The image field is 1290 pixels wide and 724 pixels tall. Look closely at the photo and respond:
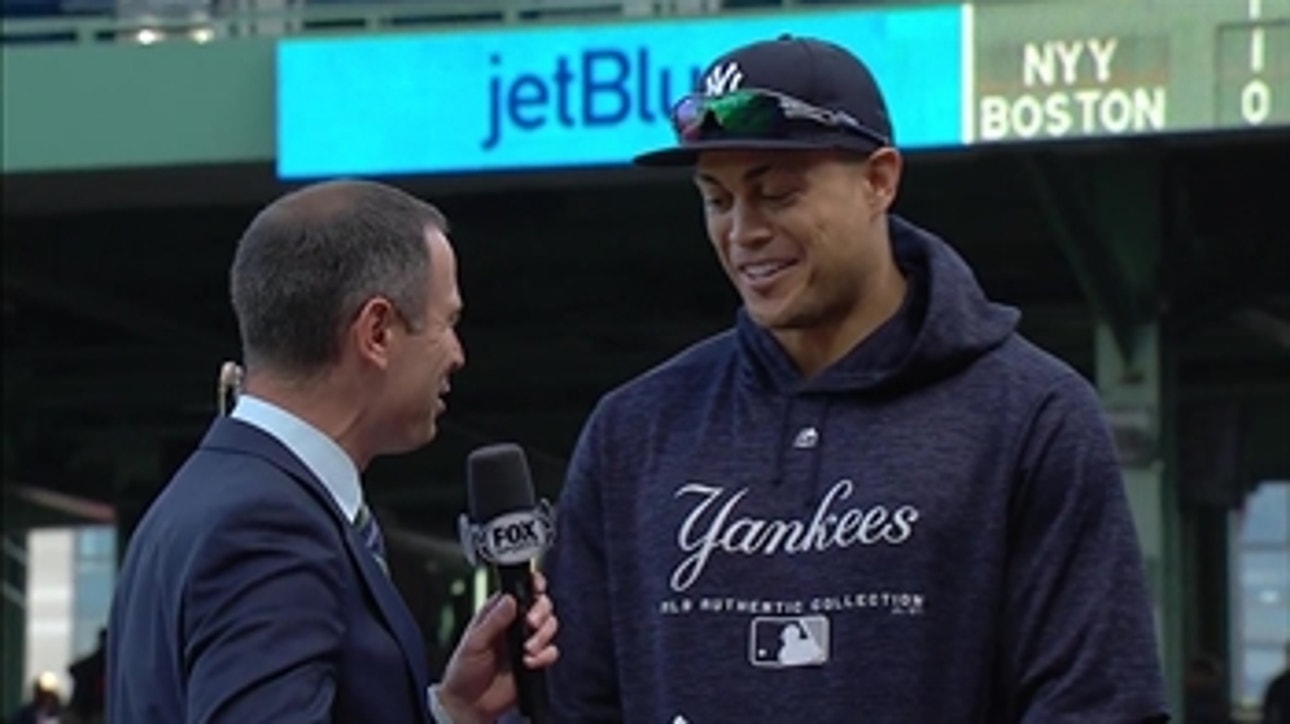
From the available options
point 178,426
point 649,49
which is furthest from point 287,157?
point 178,426

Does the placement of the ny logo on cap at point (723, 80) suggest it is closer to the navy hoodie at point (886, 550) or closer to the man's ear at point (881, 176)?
the man's ear at point (881, 176)

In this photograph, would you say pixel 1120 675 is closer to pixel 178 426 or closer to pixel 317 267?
pixel 317 267

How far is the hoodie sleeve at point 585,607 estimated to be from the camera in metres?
3.85

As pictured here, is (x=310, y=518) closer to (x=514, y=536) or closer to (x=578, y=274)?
(x=514, y=536)

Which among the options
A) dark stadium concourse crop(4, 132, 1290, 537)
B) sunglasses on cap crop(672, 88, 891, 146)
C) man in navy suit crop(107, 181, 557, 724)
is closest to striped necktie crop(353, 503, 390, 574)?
man in navy suit crop(107, 181, 557, 724)

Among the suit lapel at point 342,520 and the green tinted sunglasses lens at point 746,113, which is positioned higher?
the green tinted sunglasses lens at point 746,113

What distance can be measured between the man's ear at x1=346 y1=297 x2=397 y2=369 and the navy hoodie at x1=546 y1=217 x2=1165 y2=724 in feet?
1.22

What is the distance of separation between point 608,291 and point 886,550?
14487mm

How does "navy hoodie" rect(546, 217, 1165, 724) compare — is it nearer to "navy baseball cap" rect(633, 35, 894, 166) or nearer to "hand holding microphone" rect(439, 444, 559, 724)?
"hand holding microphone" rect(439, 444, 559, 724)

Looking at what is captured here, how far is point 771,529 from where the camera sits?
3.69m

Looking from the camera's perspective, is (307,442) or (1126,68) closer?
(307,442)

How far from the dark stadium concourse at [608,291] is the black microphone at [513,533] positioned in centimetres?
887

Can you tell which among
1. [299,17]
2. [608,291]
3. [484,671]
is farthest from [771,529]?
[608,291]

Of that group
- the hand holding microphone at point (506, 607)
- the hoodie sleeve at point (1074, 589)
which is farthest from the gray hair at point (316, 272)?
the hoodie sleeve at point (1074, 589)
